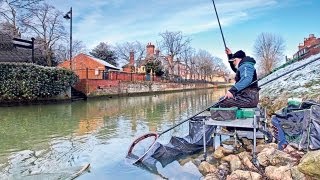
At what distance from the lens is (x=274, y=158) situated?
4.44 meters

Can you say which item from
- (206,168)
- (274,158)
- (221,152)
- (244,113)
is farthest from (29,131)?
(274,158)

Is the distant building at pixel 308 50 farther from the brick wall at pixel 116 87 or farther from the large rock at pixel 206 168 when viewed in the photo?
the brick wall at pixel 116 87

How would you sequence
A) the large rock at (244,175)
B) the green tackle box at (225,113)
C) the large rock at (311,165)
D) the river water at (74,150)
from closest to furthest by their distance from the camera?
the large rock at (311,165) → the large rock at (244,175) → the river water at (74,150) → the green tackle box at (225,113)

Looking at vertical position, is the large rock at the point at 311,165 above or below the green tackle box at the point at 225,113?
below

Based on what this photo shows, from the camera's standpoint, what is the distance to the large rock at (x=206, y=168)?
4.79 metres

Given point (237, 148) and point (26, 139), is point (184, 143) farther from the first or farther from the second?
point (26, 139)

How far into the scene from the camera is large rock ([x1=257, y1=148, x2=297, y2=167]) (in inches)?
169

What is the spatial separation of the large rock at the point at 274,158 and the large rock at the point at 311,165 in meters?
0.40

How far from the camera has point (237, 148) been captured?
5781mm

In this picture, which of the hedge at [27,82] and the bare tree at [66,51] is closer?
the hedge at [27,82]

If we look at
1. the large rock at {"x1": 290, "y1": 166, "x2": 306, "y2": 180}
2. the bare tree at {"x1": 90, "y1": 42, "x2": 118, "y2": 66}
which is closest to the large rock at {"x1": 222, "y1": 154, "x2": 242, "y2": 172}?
the large rock at {"x1": 290, "y1": 166, "x2": 306, "y2": 180}

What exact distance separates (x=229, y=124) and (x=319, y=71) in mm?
5801

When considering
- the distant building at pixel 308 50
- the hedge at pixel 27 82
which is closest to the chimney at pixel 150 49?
the distant building at pixel 308 50

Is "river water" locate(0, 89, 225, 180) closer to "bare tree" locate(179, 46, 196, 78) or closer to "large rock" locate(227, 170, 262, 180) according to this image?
"large rock" locate(227, 170, 262, 180)
